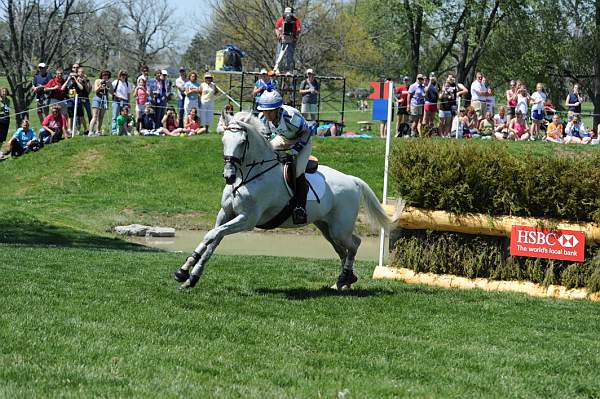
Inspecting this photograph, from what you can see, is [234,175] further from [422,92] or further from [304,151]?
[422,92]

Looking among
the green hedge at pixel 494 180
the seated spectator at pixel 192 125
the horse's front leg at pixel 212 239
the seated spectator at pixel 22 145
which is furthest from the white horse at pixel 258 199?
the seated spectator at pixel 22 145

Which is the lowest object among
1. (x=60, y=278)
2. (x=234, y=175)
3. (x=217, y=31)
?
(x=60, y=278)

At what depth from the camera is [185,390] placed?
721cm

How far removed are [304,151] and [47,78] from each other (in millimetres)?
19149

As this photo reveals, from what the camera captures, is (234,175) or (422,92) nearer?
(234,175)

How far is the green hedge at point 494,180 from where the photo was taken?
13.6m

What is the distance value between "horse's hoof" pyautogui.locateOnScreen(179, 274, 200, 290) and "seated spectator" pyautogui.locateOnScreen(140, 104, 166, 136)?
19.3m

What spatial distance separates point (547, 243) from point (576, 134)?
1644 centimetres

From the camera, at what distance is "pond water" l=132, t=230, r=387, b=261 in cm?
2062

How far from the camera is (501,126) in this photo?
2902 centimetres

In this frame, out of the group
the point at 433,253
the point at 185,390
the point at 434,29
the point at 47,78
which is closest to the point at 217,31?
the point at 434,29

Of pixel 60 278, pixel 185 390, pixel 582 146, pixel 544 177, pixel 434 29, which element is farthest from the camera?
pixel 434 29

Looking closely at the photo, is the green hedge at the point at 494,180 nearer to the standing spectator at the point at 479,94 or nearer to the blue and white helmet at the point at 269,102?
the blue and white helmet at the point at 269,102

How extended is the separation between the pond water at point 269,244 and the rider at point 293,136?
7.37 meters
